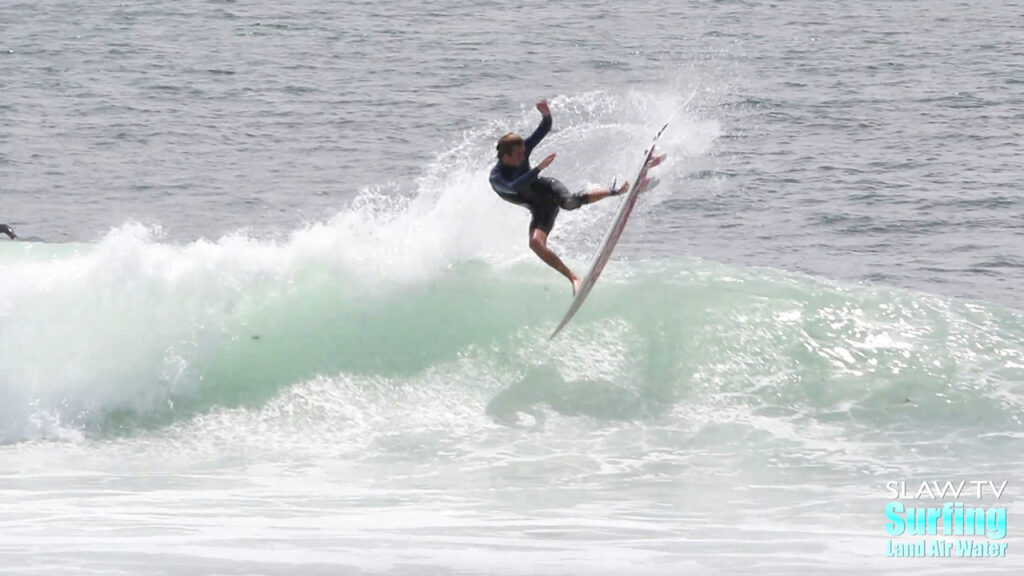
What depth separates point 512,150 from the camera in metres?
10.1

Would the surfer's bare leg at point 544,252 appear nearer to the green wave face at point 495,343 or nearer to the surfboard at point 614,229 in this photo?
the surfboard at point 614,229

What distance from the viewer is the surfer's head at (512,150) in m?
10.1

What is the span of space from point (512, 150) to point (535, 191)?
45 cm

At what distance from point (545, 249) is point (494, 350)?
1.77m

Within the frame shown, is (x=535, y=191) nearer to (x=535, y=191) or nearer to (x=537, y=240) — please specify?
(x=535, y=191)

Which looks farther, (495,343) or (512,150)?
(495,343)

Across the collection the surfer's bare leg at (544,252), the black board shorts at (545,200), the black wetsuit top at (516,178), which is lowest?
the surfer's bare leg at (544,252)

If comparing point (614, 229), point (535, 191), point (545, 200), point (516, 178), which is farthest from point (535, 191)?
point (614, 229)

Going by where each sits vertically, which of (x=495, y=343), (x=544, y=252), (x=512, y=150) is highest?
(x=512, y=150)
